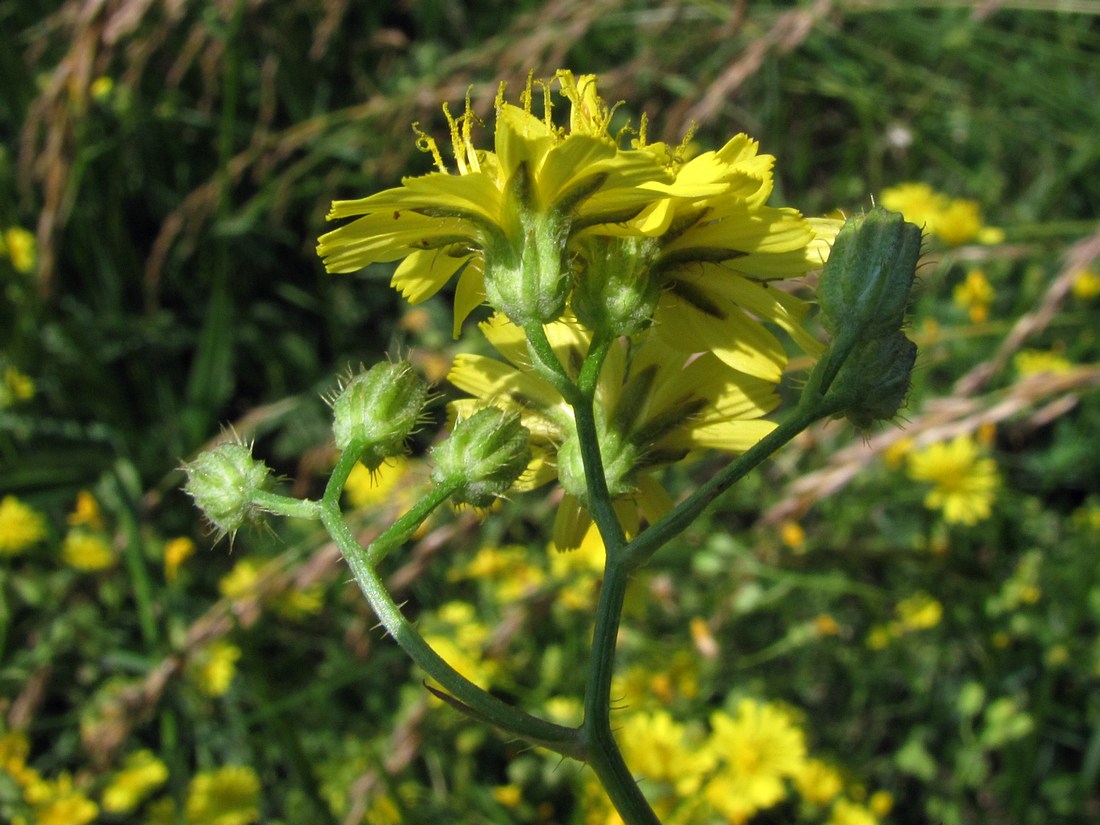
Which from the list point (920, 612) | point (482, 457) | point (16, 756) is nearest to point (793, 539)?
point (920, 612)

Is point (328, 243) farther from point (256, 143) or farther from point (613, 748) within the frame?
point (256, 143)

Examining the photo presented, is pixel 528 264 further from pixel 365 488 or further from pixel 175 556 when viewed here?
pixel 365 488

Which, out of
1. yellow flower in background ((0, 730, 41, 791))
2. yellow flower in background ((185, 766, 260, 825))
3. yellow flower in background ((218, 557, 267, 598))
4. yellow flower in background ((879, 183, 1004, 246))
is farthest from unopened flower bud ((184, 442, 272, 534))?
yellow flower in background ((879, 183, 1004, 246))

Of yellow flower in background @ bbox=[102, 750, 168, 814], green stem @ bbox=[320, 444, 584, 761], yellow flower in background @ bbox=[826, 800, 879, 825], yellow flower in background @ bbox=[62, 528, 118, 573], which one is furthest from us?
yellow flower in background @ bbox=[62, 528, 118, 573]

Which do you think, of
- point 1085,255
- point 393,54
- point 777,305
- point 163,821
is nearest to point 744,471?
point 777,305

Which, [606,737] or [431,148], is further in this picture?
[431,148]

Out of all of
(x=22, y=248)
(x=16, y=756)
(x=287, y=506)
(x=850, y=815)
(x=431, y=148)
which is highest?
(x=431, y=148)

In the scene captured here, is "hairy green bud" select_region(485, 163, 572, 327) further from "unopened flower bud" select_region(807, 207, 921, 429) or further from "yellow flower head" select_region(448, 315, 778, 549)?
"unopened flower bud" select_region(807, 207, 921, 429)

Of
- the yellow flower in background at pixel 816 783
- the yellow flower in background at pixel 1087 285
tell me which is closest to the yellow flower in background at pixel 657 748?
the yellow flower in background at pixel 816 783
